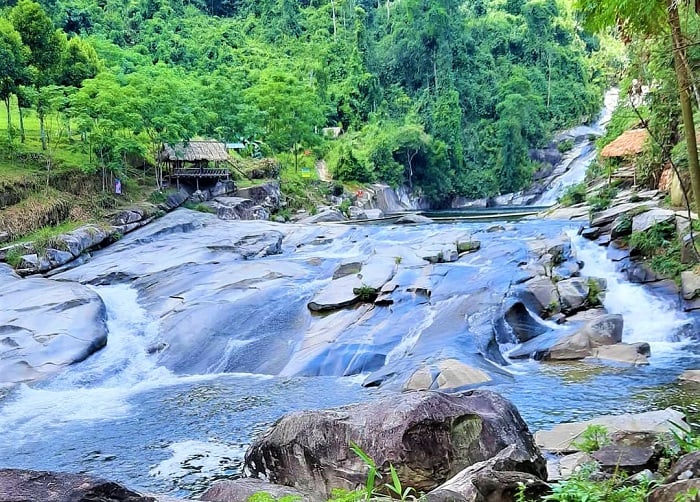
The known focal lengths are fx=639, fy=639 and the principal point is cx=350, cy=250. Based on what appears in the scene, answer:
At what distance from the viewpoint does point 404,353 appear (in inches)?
499

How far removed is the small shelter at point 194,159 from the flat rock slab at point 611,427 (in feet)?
87.4

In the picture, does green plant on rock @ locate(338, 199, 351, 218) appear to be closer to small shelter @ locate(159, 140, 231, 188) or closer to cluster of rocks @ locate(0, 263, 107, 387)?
small shelter @ locate(159, 140, 231, 188)

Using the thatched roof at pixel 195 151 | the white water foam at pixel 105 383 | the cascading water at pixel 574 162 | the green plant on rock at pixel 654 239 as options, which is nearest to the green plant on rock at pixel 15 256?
the white water foam at pixel 105 383

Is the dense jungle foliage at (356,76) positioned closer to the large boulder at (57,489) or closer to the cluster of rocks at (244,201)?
the cluster of rocks at (244,201)

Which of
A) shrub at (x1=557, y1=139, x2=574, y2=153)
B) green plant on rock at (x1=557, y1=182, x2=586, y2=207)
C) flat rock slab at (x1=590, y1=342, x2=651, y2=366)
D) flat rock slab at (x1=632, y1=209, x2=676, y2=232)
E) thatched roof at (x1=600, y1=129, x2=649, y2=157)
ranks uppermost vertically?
thatched roof at (x1=600, y1=129, x2=649, y2=157)

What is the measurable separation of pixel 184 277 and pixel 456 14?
5080 centimetres

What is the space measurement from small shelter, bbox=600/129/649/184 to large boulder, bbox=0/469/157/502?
73.6ft

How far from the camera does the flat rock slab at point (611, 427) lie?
7105 millimetres

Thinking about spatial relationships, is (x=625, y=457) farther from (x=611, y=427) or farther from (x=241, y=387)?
(x=241, y=387)

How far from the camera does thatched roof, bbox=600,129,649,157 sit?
23078mm

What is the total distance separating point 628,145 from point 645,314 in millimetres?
11952

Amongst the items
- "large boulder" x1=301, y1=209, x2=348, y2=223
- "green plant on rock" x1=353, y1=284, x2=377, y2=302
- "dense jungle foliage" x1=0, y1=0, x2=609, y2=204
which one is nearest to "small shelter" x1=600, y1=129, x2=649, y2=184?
"green plant on rock" x1=353, y1=284, x2=377, y2=302

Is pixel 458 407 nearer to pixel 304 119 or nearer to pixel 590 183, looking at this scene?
pixel 590 183

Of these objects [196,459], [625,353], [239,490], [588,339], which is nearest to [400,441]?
[239,490]
